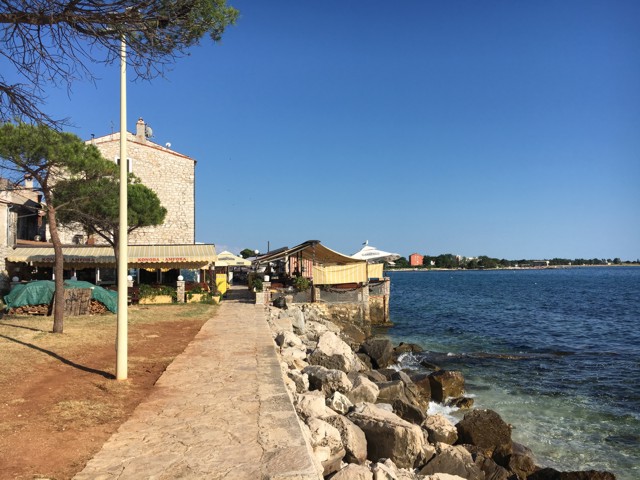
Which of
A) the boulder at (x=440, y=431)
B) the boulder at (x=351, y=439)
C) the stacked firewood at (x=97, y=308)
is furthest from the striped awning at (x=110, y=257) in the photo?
the boulder at (x=351, y=439)

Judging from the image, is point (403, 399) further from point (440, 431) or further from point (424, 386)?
point (424, 386)

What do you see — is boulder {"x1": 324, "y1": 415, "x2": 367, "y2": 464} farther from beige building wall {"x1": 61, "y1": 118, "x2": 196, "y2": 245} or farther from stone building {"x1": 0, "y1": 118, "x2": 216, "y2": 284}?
beige building wall {"x1": 61, "y1": 118, "x2": 196, "y2": 245}

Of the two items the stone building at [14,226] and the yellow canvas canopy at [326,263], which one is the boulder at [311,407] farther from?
the stone building at [14,226]

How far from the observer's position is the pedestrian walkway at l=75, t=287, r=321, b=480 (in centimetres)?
459

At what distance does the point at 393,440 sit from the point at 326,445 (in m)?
1.37

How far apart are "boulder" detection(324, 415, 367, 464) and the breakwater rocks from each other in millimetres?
12

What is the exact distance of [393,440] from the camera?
7.09m

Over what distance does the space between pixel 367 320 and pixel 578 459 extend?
17714 millimetres

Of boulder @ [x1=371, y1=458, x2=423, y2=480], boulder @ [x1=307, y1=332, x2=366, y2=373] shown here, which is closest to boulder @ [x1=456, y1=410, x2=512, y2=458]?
boulder @ [x1=371, y1=458, x2=423, y2=480]

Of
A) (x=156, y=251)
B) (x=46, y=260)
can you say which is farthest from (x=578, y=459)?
(x=46, y=260)

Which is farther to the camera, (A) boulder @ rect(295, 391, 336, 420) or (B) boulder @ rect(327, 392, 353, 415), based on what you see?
(B) boulder @ rect(327, 392, 353, 415)

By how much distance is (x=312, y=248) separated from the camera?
26.0 meters

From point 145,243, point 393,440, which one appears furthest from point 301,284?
point 393,440

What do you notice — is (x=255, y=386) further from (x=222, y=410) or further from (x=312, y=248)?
(x=312, y=248)
